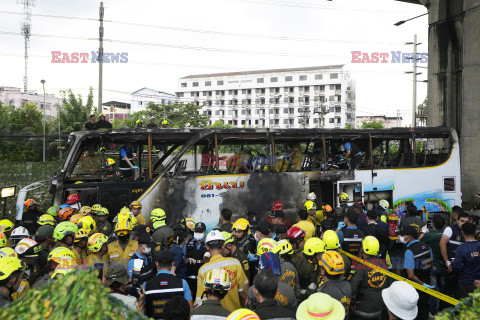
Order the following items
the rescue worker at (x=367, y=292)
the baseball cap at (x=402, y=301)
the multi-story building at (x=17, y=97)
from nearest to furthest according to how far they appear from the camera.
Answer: the baseball cap at (x=402, y=301)
the rescue worker at (x=367, y=292)
the multi-story building at (x=17, y=97)

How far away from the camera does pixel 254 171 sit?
436 inches

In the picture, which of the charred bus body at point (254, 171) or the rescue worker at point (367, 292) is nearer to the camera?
the rescue worker at point (367, 292)

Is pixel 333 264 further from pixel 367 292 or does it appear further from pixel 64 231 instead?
pixel 64 231

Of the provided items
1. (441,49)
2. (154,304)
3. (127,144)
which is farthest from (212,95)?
(154,304)

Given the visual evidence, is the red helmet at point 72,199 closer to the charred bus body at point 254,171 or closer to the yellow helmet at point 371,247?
the charred bus body at point 254,171

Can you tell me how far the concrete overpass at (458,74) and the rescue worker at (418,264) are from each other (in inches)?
472

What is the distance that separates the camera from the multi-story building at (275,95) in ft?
310

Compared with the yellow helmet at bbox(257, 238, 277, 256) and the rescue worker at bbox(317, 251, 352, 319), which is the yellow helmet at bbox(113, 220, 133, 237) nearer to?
the yellow helmet at bbox(257, 238, 277, 256)

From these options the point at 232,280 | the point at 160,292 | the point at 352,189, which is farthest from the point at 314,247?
the point at 352,189

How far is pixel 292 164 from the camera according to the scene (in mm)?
11789

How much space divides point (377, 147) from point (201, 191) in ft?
21.1

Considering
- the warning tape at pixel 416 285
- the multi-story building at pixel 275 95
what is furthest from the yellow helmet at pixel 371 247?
the multi-story building at pixel 275 95

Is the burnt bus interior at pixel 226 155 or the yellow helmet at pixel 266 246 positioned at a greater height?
the burnt bus interior at pixel 226 155

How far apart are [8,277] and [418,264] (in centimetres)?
512
